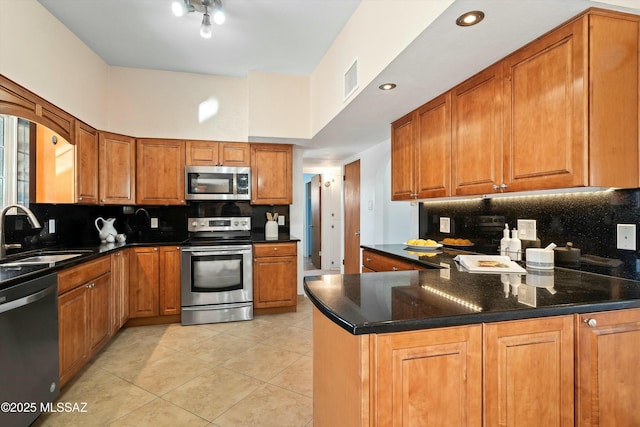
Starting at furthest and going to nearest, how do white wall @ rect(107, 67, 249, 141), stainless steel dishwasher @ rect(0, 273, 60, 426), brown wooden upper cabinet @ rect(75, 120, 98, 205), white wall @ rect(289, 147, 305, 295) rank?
white wall @ rect(289, 147, 305, 295), white wall @ rect(107, 67, 249, 141), brown wooden upper cabinet @ rect(75, 120, 98, 205), stainless steel dishwasher @ rect(0, 273, 60, 426)

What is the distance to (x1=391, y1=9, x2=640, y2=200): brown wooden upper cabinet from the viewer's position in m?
1.42

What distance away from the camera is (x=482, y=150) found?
2.03m

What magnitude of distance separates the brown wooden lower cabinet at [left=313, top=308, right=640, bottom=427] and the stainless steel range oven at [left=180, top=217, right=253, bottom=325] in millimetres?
2413

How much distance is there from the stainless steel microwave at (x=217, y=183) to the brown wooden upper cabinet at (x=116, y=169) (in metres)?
0.58

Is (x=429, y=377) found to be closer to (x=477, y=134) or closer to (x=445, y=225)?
(x=477, y=134)

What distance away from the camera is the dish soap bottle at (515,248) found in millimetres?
2002

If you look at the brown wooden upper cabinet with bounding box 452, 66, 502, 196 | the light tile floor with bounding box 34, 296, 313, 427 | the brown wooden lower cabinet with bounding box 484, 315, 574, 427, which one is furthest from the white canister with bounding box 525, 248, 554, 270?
the light tile floor with bounding box 34, 296, 313, 427

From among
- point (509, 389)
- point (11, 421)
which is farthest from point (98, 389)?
point (509, 389)

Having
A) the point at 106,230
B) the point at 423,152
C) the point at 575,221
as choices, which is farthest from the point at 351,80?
the point at 106,230

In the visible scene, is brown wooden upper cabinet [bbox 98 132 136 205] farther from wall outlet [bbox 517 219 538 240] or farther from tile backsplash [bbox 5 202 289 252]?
wall outlet [bbox 517 219 538 240]

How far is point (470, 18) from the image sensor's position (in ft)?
4.70

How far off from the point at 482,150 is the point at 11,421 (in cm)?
298

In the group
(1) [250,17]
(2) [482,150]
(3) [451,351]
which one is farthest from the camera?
(1) [250,17]

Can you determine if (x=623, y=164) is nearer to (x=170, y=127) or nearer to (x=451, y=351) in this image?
(x=451, y=351)
